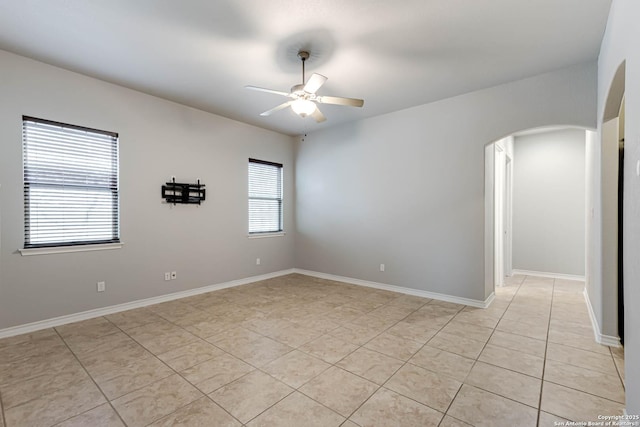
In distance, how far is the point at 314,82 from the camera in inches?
106

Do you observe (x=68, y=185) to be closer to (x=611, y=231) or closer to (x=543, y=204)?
(x=611, y=231)

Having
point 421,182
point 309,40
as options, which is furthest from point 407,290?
point 309,40

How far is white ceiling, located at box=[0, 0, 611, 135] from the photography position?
2355mm

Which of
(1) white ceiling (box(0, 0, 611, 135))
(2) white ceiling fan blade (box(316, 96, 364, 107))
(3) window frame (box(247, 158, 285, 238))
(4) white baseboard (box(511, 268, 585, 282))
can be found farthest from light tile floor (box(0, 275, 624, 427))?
(1) white ceiling (box(0, 0, 611, 135))

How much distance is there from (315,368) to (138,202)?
128 inches

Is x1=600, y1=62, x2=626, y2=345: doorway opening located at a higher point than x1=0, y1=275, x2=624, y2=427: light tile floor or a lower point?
higher

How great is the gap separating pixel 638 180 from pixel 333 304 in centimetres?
337

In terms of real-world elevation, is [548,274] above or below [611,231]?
below

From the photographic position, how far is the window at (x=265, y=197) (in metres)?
5.60

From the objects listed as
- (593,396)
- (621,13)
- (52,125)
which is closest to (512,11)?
(621,13)

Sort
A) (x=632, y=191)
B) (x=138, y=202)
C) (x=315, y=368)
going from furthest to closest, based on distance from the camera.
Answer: (x=138, y=202) < (x=315, y=368) < (x=632, y=191)

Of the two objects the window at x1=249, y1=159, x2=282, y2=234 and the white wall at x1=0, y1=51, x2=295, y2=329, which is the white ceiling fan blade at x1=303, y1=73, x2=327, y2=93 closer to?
the white wall at x1=0, y1=51, x2=295, y2=329

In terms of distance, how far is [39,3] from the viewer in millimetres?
2307

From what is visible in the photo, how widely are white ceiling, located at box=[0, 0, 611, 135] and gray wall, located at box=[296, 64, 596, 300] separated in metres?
0.35
